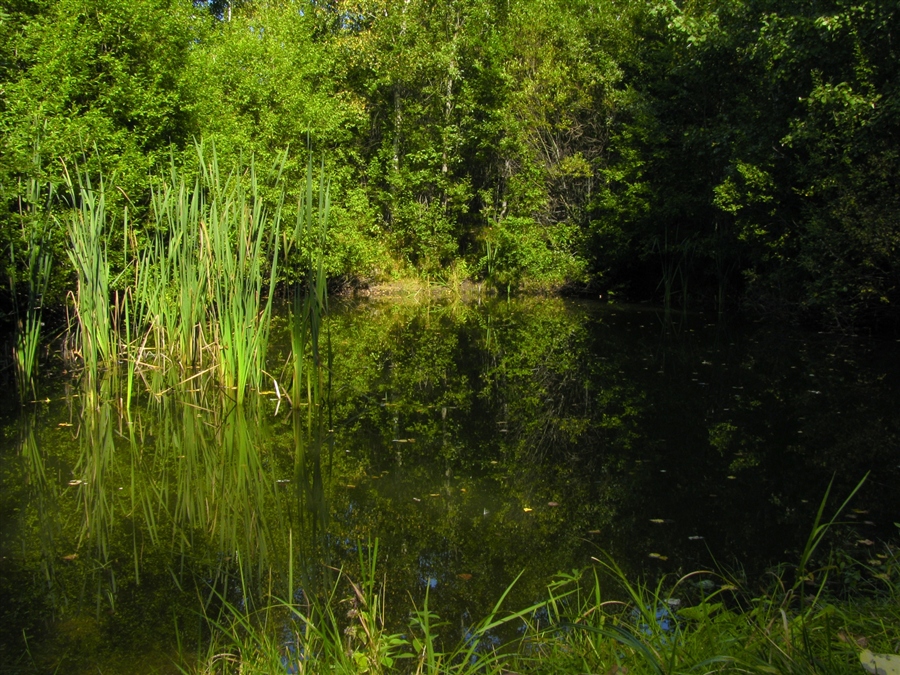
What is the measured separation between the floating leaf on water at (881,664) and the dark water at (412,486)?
4.47ft

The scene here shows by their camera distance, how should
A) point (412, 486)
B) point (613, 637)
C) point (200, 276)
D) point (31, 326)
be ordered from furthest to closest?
point (31, 326) < point (200, 276) < point (412, 486) < point (613, 637)

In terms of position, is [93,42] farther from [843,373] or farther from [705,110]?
[705,110]

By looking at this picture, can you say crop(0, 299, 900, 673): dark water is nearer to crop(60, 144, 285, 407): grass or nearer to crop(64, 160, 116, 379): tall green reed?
crop(60, 144, 285, 407): grass

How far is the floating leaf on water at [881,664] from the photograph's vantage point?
132cm

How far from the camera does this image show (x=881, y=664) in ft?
4.42

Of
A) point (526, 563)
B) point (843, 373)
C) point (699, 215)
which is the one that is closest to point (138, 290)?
point (526, 563)

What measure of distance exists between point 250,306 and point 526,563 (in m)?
2.82

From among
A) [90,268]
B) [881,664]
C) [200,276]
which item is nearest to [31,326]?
[90,268]

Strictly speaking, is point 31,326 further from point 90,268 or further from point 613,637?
point 613,637

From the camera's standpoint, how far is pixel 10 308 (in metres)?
8.96

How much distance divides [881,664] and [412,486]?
3.34 metres

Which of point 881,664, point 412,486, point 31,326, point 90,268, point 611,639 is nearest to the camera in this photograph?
point 881,664

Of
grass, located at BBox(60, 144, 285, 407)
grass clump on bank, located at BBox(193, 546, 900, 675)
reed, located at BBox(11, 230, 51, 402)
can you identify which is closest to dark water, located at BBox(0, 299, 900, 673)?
grass clump on bank, located at BBox(193, 546, 900, 675)

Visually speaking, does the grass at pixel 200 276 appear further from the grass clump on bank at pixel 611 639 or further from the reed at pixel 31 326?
the grass clump on bank at pixel 611 639
